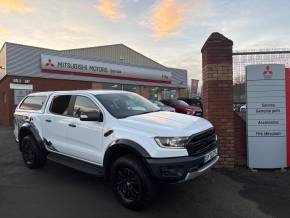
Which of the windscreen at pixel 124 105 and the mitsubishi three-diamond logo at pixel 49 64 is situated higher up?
the mitsubishi three-diamond logo at pixel 49 64

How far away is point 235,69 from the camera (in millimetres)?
7219

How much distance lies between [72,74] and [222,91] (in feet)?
60.5

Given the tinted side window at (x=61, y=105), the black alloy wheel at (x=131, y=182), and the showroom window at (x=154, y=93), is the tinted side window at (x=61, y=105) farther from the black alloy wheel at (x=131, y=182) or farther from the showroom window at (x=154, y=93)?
the showroom window at (x=154, y=93)

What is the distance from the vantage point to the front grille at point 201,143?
4.42 metres

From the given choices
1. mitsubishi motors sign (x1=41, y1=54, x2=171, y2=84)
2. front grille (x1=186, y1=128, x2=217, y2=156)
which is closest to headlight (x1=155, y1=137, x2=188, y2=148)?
front grille (x1=186, y1=128, x2=217, y2=156)

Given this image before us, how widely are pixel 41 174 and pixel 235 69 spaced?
518cm

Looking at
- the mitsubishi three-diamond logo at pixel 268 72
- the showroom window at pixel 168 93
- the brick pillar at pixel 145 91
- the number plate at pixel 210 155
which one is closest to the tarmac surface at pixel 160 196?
the number plate at pixel 210 155

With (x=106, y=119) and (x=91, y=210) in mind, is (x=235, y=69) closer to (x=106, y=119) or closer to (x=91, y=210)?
(x=106, y=119)

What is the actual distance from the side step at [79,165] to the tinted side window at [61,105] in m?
0.91

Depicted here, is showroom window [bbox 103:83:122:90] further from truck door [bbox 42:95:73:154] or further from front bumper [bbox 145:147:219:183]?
front bumper [bbox 145:147:219:183]

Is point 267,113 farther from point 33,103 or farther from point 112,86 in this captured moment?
point 112,86

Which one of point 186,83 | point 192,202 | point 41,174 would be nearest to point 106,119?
point 192,202

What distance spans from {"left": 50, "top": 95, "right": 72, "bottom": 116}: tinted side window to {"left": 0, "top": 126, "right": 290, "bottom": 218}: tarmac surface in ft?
4.74

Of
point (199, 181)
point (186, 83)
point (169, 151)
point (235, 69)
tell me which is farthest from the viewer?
point (186, 83)
